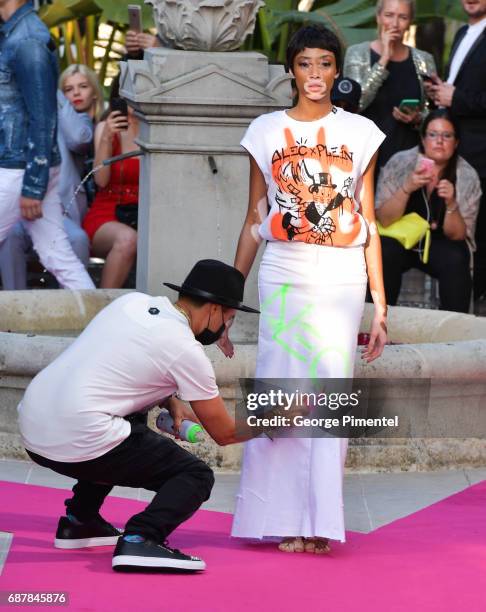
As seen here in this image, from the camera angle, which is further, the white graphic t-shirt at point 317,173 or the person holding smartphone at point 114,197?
the person holding smartphone at point 114,197

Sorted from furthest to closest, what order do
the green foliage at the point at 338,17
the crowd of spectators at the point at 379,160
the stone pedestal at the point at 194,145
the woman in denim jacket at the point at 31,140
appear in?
the green foliage at the point at 338,17 < the crowd of spectators at the point at 379,160 < the woman in denim jacket at the point at 31,140 < the stone pedestal at the point at 194,145

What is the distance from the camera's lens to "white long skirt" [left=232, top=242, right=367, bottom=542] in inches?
240

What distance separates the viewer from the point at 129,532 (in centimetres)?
570

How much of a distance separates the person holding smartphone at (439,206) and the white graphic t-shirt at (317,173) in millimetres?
3753

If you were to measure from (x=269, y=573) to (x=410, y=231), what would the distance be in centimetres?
453

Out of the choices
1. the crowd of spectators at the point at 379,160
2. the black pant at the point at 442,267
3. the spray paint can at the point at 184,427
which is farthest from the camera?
the black pant at the point at 442,267

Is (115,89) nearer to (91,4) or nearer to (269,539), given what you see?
(91,4)

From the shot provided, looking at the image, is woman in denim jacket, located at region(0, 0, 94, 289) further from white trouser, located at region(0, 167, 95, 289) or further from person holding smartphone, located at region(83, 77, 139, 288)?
person holding smartphone, located at region(83, 77, 139, 288)

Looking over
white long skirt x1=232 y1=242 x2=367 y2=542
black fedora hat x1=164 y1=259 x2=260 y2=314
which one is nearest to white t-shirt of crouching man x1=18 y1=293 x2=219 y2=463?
black fedora hat x1=164 y1=259 x2=260 y2=314

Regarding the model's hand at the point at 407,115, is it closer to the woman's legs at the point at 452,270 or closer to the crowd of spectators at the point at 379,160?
the crowd of spectators at the point at 379,160

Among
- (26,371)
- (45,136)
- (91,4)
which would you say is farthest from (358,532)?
(91,4)

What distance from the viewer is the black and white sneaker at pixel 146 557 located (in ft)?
18.4

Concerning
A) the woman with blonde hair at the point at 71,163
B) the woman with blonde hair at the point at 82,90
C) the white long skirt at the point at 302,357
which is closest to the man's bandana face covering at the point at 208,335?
the white long skirt at the point at 302,357

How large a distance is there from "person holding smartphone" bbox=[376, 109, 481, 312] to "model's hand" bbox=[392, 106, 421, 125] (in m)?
0.39
